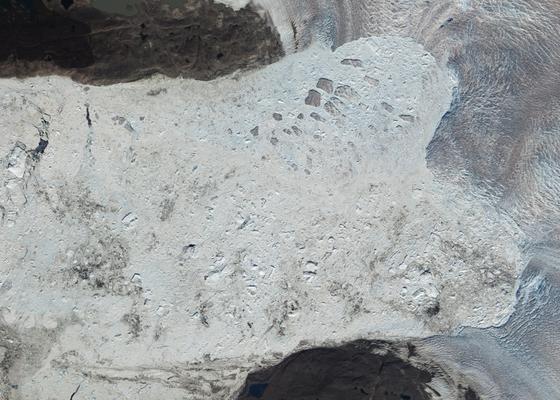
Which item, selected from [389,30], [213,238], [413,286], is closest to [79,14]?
[213,238]

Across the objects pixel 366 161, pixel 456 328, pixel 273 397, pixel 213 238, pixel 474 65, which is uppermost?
pixel 474 65

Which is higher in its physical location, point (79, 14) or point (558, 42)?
point (79, 14)

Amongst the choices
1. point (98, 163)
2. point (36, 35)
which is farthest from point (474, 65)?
point (36, 35)

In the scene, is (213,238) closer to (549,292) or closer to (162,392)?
(162,392)

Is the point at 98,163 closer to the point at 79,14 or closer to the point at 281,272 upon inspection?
the point at 79,14

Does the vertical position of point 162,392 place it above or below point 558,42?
below

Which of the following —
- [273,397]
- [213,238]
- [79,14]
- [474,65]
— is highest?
[79,14]
